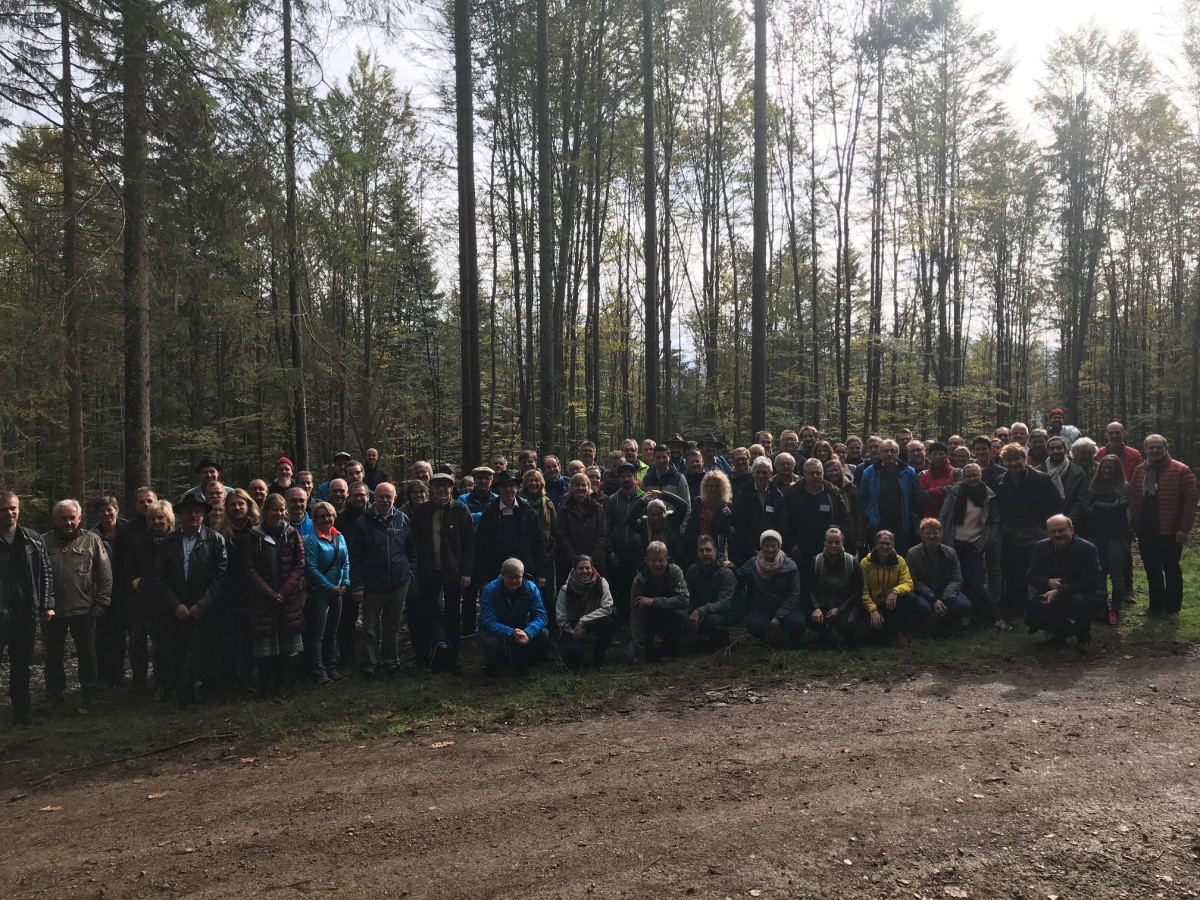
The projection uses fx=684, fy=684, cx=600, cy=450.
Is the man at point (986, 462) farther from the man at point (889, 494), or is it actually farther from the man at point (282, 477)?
the man at point (282, 477)

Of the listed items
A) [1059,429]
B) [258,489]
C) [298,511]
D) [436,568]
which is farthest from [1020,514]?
[258,489]

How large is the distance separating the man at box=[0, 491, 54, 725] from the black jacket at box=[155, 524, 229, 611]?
2.88 ft

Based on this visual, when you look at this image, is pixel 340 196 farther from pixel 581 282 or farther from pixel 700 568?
pixel 581 282

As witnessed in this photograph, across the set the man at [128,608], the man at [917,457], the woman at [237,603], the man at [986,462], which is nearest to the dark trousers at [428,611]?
the woman at [237,603]

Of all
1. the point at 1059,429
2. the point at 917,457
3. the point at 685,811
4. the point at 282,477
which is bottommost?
the point at 685,811

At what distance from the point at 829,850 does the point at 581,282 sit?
1876 cm

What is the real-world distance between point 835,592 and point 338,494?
17.9 feet

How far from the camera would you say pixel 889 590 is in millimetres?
7113

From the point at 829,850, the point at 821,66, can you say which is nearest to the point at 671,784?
the point at 829,850

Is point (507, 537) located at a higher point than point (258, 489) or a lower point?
lower

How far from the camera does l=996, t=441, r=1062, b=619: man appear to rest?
24.8 feet

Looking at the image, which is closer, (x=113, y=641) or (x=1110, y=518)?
(x=113, y=641)

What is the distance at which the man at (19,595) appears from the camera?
5715 mm

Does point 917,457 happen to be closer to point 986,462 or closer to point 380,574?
point 986,462
